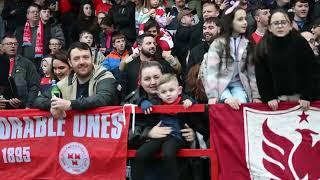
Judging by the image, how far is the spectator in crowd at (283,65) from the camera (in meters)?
6.24

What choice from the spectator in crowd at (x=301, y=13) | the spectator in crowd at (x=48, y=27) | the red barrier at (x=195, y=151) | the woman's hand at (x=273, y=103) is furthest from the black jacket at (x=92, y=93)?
the spectator in crowd at (x=48, y=27)

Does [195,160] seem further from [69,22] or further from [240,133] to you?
[69,22]

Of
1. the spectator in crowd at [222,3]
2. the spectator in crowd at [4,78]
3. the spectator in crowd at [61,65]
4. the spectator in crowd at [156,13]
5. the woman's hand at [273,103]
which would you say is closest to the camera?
the woman's hand at [273,103]

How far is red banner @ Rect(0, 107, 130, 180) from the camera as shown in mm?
6902

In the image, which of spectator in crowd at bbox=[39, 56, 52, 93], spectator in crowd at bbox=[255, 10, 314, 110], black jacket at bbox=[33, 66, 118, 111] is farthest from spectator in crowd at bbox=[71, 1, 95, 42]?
spectator in crowd at bbox=[255, 10, 314, 110]

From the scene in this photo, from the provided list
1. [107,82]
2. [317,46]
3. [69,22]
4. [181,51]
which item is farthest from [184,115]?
[69,22]

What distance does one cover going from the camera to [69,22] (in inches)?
510

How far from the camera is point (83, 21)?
12.5 metres

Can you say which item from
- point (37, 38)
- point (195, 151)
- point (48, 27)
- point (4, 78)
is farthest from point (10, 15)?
point (195, 151)

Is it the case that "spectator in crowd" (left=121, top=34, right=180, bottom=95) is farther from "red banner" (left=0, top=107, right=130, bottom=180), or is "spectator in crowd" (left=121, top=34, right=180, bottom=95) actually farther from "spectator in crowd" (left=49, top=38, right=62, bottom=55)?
"spectator in crowd" (left=49, top=38, right=62, bottom=55)

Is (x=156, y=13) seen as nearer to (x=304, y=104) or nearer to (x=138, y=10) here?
(x=138, y=10)

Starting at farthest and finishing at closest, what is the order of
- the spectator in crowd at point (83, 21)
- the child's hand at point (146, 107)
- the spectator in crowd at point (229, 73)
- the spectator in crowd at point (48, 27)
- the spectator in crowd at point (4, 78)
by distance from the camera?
the spectator in crowd at point (83, 21) < the spectator in crowd at point (48, 27) < the spectator in crowd at point (4, 78) < the spectator in crowd at point (229, 73) < the child's hand at point (146, 107)

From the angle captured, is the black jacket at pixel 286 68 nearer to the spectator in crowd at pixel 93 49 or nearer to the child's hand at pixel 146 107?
the child's hand at pixel 146 107

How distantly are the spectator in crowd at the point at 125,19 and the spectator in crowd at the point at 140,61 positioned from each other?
2665 millimetres
